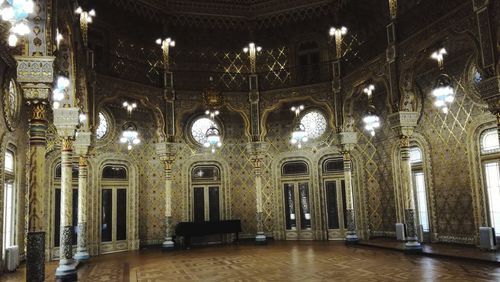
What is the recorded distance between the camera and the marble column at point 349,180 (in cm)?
1759

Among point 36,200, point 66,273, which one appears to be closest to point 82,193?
point 66,273

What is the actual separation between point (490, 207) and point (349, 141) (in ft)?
18.5

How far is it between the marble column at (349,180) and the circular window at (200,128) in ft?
20.9

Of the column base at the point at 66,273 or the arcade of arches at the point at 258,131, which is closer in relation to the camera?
the column base at the point at 66,273

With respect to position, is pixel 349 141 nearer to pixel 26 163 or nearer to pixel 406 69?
pixel 406 69

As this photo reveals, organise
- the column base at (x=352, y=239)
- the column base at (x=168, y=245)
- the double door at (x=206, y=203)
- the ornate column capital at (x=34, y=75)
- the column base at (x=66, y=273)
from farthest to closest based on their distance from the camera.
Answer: the double door at (x=206, y=203), the column base at (x=168, y=245), the column base at (x=352, y=239), the column base at (x=66, y=273), the ornate column capital at (x=34, y=75)

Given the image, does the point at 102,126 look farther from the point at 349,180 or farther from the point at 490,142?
the point at 490,142

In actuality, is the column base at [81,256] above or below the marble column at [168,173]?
below

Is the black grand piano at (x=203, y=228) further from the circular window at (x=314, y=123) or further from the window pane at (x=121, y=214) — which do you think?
the circular window at (x=314, y=123)

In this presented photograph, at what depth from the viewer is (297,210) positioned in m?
20.2

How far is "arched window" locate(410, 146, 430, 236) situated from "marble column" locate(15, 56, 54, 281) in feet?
43.4

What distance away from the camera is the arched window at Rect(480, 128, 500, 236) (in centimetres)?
1391

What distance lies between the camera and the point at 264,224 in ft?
67.1

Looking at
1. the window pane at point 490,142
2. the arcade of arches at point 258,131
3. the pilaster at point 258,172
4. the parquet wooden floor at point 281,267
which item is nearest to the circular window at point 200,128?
the arcade of arches at point 258,131
